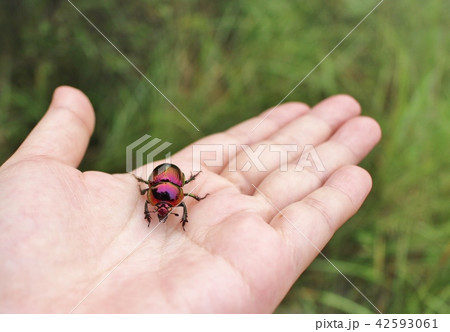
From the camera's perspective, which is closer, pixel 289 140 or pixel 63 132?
pixel 63 132

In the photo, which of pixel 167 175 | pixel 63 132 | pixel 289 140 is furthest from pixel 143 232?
pixel 289 140

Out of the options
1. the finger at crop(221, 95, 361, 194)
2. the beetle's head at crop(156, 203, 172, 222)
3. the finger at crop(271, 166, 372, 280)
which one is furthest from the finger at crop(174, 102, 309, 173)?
the finger at crop(271, 166, 372, 280)

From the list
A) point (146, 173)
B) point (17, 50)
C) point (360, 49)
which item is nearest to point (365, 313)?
point (146, 173)

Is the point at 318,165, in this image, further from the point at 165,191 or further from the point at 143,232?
the point at 143,232

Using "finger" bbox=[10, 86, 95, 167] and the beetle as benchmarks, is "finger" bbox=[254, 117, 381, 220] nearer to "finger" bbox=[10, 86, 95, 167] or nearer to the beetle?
the beetle

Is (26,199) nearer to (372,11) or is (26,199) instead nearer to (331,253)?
(331,253)

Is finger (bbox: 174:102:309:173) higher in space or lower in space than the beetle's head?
higher
